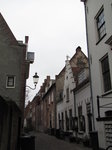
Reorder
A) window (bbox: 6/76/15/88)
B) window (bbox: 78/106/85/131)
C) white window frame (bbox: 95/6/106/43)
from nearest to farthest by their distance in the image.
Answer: white window frame (bbox: 95/6/106/43) → window (bbox: 6/76/15/88) → window (bbox: 78/106/85/131)

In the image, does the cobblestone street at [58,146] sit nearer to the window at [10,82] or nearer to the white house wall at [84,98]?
the white house wall at [84,98]

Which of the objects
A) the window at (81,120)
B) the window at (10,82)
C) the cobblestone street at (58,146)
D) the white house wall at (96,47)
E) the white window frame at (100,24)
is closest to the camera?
the white house wall at (96,47)

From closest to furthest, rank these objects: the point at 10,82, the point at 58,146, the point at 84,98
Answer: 1. the point at 10,82
2. the point at 58,146
3. the point at 84,98

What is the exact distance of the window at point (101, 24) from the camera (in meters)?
12.7

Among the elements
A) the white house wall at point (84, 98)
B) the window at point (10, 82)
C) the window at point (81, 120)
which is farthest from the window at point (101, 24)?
the window at point (81, 120)

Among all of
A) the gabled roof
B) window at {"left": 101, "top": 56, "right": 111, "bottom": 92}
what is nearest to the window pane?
the gabled roof

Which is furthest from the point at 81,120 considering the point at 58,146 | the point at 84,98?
the point at 58,146

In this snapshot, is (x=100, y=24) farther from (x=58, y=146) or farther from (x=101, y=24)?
(x=58, y=146)

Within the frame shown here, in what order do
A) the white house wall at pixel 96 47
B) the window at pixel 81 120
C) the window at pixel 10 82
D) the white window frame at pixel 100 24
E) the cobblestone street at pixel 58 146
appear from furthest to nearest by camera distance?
the window at pixel 81 120
the window at pixel 10 82
the cobblestone street at pixel 58 146
the white window frame at pixel 100 24
the white house wall at pixel 96 47

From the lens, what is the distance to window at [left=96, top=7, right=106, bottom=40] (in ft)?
41.6

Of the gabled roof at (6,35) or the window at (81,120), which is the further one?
the window at (81,120)

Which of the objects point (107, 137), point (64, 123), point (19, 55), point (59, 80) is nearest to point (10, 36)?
point (19, 55)

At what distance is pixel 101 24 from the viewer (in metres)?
12.9

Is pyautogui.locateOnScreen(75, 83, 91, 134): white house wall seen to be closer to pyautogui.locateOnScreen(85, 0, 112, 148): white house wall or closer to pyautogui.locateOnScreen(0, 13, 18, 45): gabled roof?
pyautogui.locateOnScreen(85, 0, 112, 148): white house wall
